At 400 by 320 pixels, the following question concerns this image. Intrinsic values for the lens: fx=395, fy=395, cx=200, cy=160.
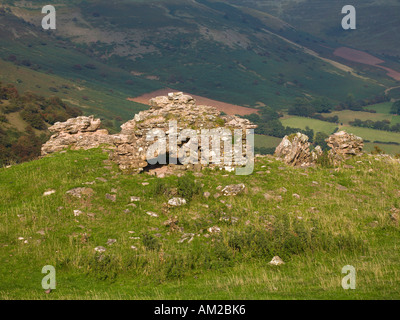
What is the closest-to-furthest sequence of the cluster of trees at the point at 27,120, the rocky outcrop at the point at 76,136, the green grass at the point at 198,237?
the green grass at the point at 198,237, the rocky outcrop at the point at 76,136, the cluster of trees at the point at 27,120

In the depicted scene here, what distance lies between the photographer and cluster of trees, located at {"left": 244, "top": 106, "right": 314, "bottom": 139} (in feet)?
515

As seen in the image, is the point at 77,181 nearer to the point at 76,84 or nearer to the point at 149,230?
the point at 149,230

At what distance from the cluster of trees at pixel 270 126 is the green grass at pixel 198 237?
13193cm

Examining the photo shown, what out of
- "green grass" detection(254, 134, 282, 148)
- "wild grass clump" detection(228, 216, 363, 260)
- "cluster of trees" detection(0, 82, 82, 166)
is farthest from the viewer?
"green grass" detection(254, 134, 282, 148)

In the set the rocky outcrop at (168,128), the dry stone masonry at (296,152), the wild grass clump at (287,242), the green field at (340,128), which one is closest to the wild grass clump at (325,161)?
the dry stone masonry at (296,152)

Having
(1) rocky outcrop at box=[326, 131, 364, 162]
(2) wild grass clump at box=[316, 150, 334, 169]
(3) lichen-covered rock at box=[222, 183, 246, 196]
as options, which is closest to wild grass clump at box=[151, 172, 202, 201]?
(3) lichen-covered rock at box=[222, 183, 246, 196]

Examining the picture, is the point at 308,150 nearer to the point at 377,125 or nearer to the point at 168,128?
the point at 168,128

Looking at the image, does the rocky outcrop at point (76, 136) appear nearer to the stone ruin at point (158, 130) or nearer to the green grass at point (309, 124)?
the stone ruin at point (158, 130)

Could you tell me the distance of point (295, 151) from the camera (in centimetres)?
2978

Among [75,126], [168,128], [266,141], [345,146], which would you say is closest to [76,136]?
[75,126]

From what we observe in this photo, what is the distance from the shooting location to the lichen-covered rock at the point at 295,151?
97.5ft

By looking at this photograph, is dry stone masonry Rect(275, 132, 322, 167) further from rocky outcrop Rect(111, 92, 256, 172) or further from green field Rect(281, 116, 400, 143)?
green field Rect(281, 116, 400, 143)

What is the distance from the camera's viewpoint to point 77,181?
22.3 m

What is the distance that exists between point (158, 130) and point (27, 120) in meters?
64.2
